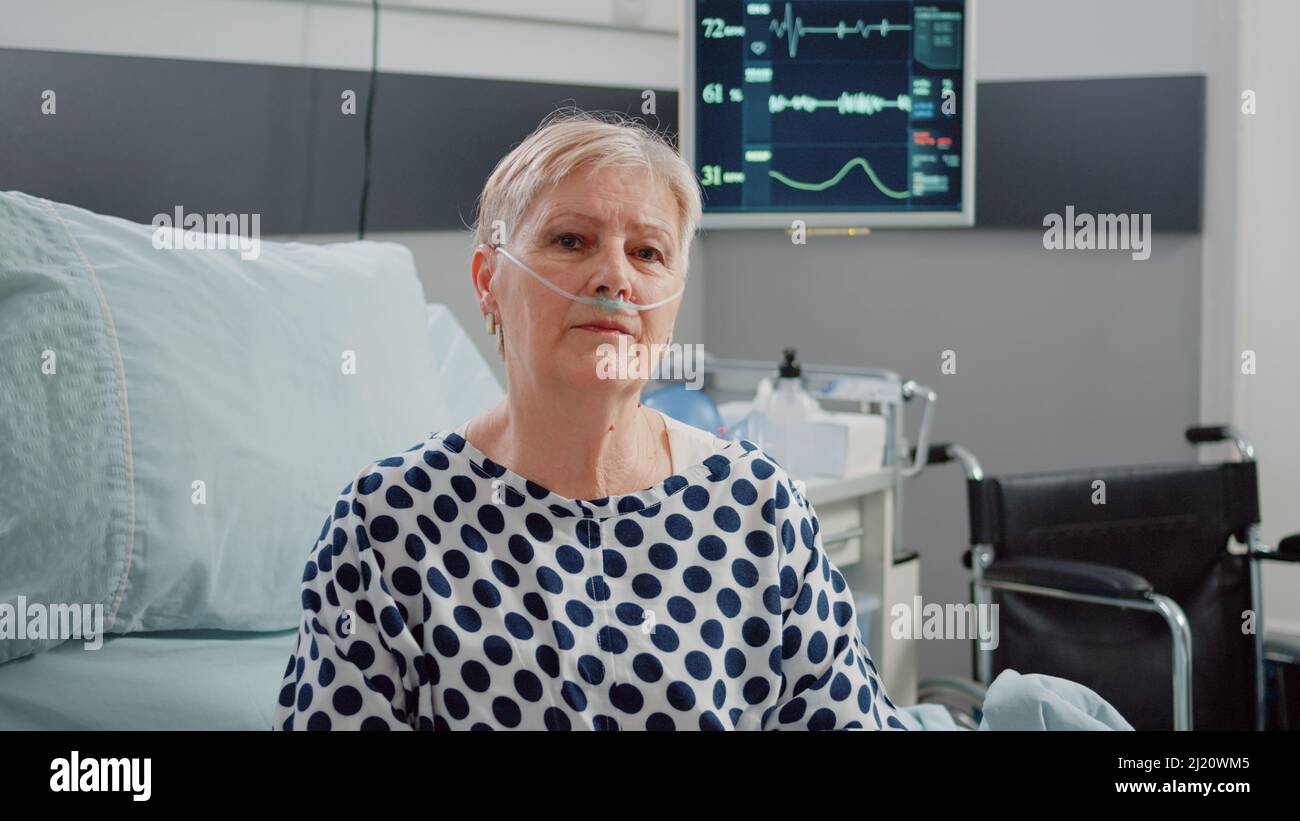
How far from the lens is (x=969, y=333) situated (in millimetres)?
2730

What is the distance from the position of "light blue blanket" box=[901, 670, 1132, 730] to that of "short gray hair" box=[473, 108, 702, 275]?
454 millimetres

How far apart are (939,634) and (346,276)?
168 centimetres

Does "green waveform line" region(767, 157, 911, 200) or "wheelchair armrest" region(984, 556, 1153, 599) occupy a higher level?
"green waveform line" region(767, 157, 911, 200)

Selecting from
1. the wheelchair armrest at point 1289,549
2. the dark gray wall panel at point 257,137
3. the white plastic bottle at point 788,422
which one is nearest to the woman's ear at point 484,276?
the dark gray wall panel at point 257,137

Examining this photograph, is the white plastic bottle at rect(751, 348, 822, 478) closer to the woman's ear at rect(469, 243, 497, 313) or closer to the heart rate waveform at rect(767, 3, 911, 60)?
the heart rate waveform at rect(767, 3, 911, 60)

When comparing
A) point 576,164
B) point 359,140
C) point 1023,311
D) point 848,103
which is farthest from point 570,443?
point 1023,311

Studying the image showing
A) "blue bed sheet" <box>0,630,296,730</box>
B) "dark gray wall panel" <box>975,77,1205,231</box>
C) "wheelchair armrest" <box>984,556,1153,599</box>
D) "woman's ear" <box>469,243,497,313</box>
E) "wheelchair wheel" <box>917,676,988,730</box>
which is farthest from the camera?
"dark gray wall panel" <box>975,77,1205,231</box>

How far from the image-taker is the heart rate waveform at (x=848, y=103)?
2201mm

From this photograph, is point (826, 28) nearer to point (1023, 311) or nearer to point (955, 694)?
point (1023, 311)

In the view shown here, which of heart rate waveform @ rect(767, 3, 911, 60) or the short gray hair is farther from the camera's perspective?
heart rate waveform @ rect(767, 3, 911, 60)

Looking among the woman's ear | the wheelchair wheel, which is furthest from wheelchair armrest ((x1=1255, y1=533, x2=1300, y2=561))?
the woman's ear

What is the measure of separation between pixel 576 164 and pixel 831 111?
122 cm

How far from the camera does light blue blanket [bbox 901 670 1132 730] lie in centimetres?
105

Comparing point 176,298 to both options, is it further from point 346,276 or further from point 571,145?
point 571,145
